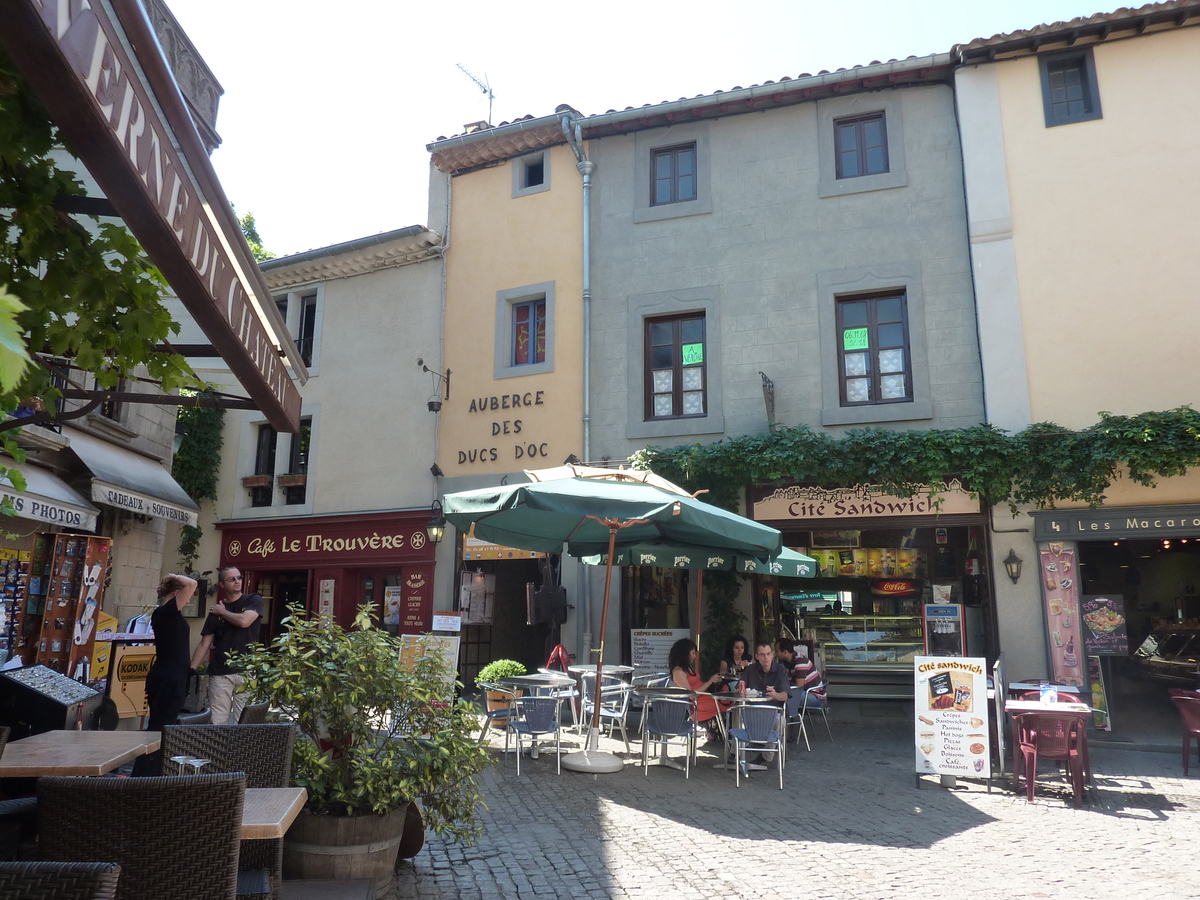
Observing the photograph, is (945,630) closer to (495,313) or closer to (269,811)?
(495,313)

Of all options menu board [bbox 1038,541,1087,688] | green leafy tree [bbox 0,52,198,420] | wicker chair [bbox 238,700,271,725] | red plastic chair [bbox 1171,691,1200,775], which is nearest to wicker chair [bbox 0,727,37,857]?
wicker chair [bbox 238,700,271,725]

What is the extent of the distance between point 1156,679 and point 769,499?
6409 mm

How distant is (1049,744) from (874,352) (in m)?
6.00

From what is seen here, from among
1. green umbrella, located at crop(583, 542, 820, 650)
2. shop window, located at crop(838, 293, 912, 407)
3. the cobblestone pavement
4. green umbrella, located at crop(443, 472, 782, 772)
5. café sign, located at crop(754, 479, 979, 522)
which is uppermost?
shop window, located at crop(838, 293, 912, 407)

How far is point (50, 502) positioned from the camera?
8594 mm

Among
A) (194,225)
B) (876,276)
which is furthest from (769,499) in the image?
(194,225)

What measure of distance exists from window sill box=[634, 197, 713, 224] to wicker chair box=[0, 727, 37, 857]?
11056 millimetres

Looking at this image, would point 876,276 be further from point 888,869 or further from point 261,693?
point 261,693

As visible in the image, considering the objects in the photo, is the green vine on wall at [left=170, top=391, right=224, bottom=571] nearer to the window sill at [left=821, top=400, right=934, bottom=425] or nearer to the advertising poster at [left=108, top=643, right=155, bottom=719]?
the advertising poster at [left=108, top=643, right=155, bottom=719]

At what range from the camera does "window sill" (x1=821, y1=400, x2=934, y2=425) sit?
11.5 meters

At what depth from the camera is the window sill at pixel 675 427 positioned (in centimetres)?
1235

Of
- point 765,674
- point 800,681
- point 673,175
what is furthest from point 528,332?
point 765,674

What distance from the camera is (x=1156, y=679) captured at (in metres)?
12.5

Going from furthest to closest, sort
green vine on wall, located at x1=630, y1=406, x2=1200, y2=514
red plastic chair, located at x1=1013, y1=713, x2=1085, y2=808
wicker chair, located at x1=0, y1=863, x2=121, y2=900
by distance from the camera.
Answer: green vine on wall, located at x1=630, y1=406, x2=1200, y2=514
red plastic chair, located at x1=1013, y1=713, x2=1085, y2=808
wicker chair, located at x1=0, y1=863, x2=121, y2=900
